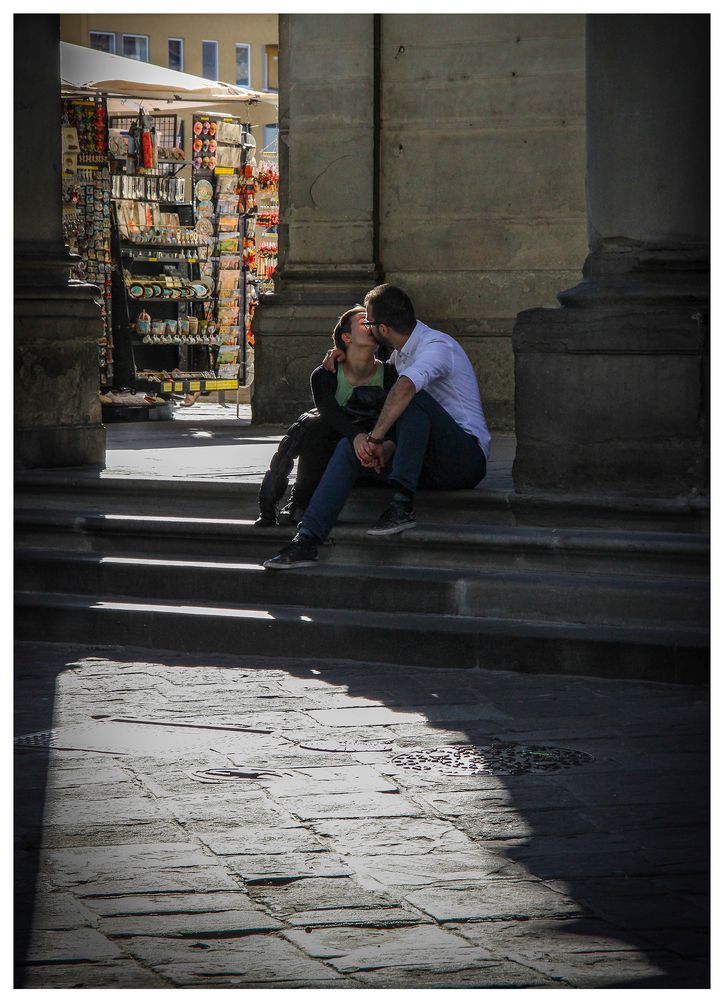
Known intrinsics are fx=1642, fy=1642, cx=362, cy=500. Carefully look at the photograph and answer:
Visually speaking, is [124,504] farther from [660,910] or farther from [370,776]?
[660,910]

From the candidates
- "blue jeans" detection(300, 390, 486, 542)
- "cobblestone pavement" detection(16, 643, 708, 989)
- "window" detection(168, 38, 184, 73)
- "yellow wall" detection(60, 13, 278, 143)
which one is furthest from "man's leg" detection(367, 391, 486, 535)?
"window" detection(168, 38, 184, 73)

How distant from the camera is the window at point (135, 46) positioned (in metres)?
33.4

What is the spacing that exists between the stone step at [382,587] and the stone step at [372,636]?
0.07m

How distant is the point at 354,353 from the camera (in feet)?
25.8

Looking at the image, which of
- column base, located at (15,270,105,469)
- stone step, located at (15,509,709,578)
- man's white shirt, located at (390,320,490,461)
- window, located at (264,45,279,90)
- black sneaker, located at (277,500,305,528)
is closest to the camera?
stone step, located at (15,509,709,578)

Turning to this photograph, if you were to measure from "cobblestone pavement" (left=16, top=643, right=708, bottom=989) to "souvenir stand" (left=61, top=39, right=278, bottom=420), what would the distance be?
869 centimetres

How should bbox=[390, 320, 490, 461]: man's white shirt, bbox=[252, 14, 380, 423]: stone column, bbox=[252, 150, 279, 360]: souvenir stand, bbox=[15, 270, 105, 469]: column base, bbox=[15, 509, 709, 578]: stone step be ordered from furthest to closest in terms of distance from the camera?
bbox=[252, 150, 279, 360]: souvenir stand
bbox=[252, 14, 380, 423]: stone column
bbox=[15, 270, 105, 469]: column base
bbox=[390, 320, 490, 461]: man's white shirt
bbox=[15, 509, 709, 578]: stone step

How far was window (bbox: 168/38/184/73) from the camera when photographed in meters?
33.4

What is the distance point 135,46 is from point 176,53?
0.85 m

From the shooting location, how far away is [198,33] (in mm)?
34750

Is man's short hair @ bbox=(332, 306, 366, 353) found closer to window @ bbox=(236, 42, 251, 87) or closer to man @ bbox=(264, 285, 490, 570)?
man @ bbox=(264, 285, 490, 570)

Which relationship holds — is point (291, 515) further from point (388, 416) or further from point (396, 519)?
point (388, 416)

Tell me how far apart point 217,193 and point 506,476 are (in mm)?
8130
